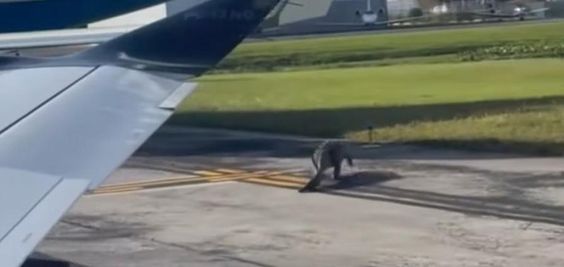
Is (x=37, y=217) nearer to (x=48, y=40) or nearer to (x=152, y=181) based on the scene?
(x=152, y=181)

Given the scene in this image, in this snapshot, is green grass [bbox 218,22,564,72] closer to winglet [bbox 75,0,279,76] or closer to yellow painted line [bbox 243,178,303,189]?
yellow painted line [bbox 243,178,303,189]

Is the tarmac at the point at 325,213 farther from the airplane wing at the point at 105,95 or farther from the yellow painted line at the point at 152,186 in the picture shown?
the airplane wing at the point at 105,95

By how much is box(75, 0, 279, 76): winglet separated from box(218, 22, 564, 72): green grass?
31.7 metres

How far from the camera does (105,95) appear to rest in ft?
14.4

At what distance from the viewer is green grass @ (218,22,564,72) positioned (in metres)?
41.7

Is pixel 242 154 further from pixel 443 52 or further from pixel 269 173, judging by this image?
pixel 443 52

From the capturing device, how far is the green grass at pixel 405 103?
1950cm

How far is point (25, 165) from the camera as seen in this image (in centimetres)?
382

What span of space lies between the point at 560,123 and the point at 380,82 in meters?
11.1

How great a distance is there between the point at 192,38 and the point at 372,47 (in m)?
43.5

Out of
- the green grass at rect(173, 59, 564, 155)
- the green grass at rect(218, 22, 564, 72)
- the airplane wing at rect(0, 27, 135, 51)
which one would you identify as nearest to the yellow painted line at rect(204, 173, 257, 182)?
the green grass at rect(173, 59, 564, 155)

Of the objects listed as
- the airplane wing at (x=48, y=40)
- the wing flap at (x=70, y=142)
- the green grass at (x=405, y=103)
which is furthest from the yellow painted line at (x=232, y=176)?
the wing flap at (x=70, y=142)

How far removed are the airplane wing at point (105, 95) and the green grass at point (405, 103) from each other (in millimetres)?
10724

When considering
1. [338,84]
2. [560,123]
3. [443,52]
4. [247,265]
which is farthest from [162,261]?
[443,52]
